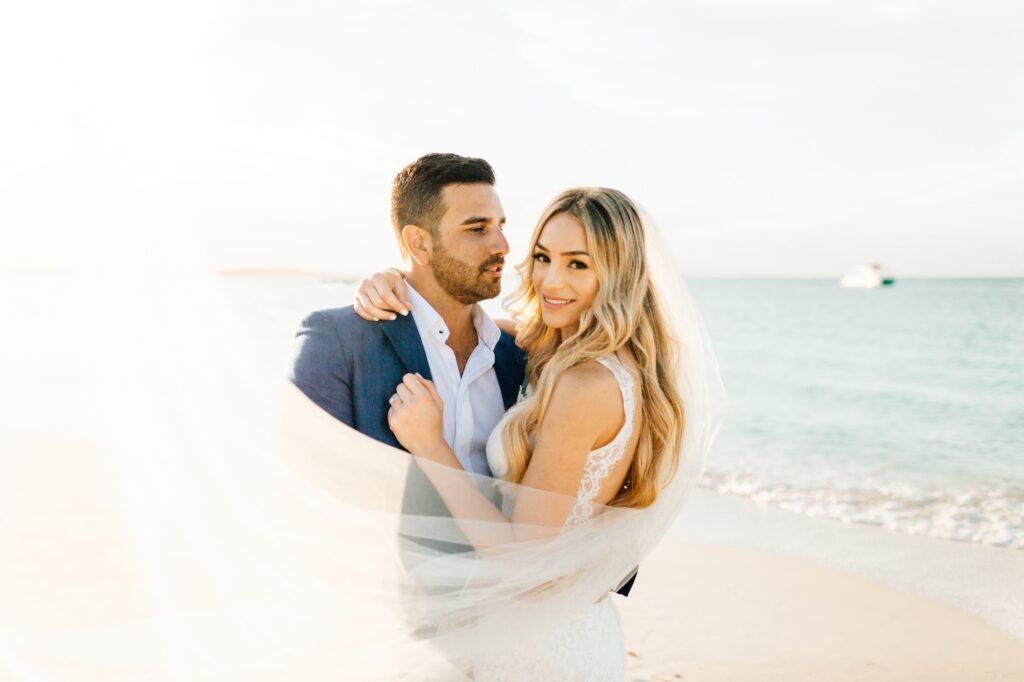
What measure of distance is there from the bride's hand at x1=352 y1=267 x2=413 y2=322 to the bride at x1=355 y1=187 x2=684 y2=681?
15mm

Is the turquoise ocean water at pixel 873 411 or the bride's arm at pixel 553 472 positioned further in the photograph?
the turquoise ocean water at pixel 873 411

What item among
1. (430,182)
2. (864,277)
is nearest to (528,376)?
(430,182)

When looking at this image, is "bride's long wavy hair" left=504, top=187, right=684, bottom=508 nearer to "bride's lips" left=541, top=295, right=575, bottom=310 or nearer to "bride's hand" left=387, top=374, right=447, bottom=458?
"bride's lips" left=541, top=295, right=575, bottom=310

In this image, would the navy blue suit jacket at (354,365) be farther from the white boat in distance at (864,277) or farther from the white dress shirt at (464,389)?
the white boat in distance at (864,277)

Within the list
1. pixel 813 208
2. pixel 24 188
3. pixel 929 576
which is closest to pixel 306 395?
pixel 24 188

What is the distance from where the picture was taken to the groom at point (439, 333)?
3.09 metres

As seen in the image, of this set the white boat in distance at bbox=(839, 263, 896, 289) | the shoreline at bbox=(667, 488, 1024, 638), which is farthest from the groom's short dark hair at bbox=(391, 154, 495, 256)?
the white boat in distance at bbox=(839, 263, 896, 289)

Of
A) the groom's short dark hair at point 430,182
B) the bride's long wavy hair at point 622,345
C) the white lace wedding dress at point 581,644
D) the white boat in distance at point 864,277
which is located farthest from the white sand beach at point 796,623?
the white boat in distance at point 864,277

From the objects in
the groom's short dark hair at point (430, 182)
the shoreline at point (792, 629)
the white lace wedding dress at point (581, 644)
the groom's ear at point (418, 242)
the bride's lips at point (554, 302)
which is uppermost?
the groom's short dark hair at point (430, 182)

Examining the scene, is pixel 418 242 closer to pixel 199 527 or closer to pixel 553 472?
pixel 553 472

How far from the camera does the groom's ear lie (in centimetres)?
352

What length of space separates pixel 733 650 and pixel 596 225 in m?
3.66

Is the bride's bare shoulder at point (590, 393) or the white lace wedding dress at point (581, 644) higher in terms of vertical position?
the bride's bare shoulder at point (590, 393)

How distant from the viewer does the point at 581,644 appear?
9.57 ft
